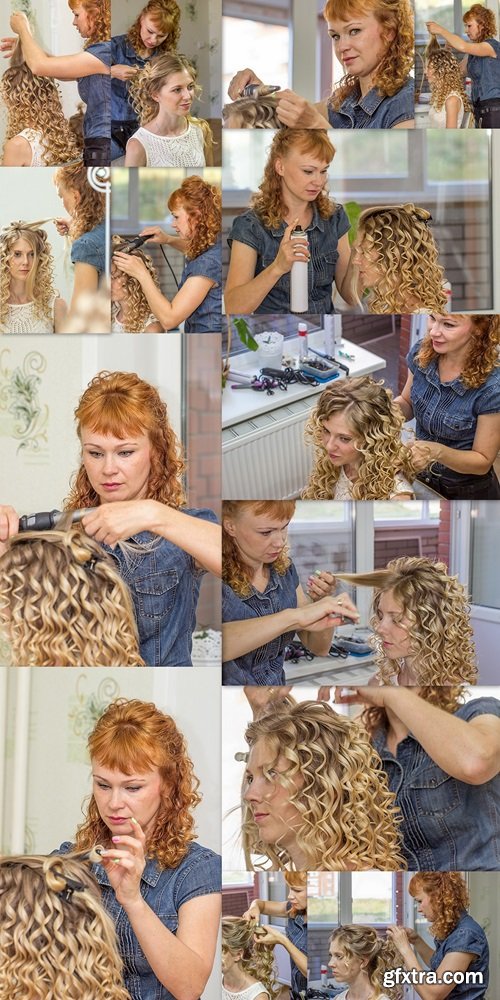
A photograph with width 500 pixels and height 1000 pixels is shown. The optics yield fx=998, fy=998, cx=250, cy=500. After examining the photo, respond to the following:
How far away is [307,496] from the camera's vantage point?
7.57 ft

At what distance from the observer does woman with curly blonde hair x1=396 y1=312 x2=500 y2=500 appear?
7.54ft

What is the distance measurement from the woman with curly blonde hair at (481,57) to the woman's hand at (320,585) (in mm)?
1099

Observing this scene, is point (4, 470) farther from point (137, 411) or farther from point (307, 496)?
point (307, 496)

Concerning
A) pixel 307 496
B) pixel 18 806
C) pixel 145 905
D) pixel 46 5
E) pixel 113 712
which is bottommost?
pixel 145 905

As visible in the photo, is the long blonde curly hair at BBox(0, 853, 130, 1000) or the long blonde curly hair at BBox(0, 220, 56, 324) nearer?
the long blonde curly hair at BBox(0, 853, 130, 1000)

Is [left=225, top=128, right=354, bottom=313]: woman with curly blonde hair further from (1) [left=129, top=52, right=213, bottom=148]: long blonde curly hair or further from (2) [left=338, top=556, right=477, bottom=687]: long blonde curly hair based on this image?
(2) [left=338, top=556, right=477, bottom=687]: long blonde curly hair

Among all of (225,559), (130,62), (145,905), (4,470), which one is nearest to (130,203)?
(130,62)

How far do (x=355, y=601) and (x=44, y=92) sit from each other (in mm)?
1399

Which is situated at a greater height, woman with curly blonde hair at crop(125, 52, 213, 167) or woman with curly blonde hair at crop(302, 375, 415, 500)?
woman with curly blonde hair at crop(125, 52, 213, 167)

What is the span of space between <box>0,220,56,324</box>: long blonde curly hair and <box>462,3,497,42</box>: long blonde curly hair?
110cm

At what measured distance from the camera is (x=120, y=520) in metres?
2.29

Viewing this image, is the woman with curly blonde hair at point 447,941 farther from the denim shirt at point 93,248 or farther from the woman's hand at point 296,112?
the woman's hand at point 296,112

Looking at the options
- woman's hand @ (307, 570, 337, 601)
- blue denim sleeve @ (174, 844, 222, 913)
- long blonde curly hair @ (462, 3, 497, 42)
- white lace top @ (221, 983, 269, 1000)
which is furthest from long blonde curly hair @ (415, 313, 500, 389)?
white lace top @ (221, 983, 269, 1000)

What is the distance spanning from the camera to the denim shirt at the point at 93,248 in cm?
233
